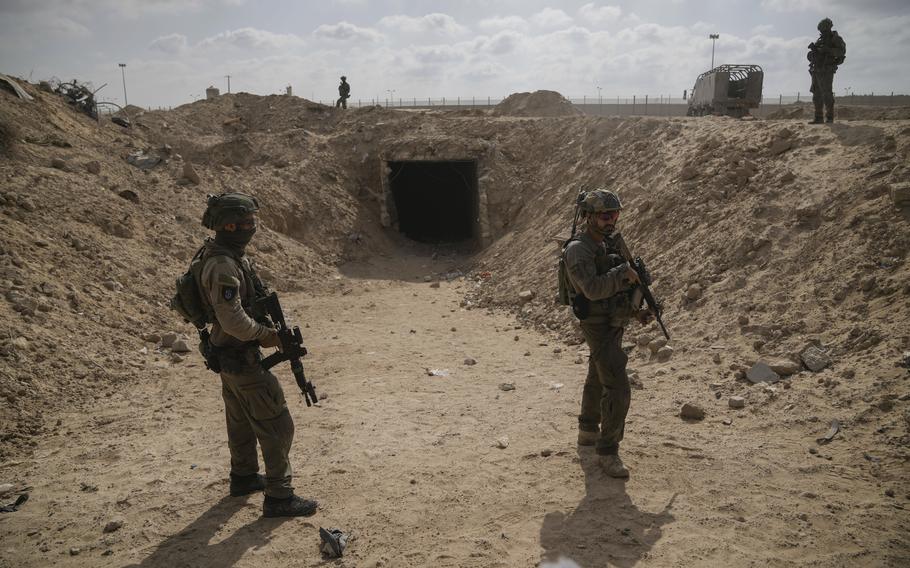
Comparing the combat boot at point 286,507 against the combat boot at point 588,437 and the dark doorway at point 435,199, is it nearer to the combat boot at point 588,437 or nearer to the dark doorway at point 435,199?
the combat boot at point 588,437

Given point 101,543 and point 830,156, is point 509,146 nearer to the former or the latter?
point 830,156

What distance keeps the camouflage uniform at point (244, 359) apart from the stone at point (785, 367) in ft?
14.1

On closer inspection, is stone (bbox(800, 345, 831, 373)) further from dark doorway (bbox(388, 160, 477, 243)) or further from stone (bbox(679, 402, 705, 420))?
dark doorway (bbox(388, 160, 477, 243))

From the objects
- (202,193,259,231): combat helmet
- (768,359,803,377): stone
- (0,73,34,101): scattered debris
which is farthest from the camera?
(0,73,34,101): scattered debris

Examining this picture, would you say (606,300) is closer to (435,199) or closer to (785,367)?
(785,367)

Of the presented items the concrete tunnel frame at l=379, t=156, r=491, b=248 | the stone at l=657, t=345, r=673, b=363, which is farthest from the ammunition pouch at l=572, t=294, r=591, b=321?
the concrete tunnel frame at l=379, t=156, r=491, b=248

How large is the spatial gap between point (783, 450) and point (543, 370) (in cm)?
289

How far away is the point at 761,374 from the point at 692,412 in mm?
864

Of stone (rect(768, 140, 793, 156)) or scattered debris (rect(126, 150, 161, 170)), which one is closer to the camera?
Answer: stone (rect(768, 140, 793, 156))

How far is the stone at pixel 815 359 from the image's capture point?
5.07 meters

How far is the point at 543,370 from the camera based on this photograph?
22.3ft

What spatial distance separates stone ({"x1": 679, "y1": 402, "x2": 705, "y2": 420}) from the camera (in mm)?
5004

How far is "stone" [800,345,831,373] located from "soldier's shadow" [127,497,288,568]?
4.55 metres

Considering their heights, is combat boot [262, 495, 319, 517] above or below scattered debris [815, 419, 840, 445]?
below
